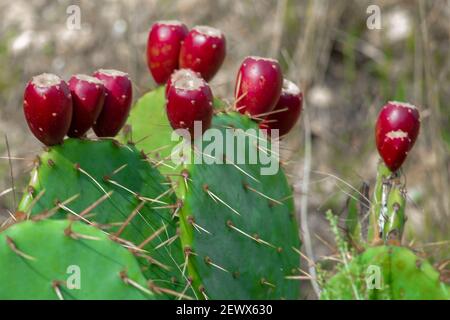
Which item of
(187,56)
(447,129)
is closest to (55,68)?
(447,129)

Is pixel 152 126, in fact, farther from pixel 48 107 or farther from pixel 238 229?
pixel 48 107

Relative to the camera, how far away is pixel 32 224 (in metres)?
1.47

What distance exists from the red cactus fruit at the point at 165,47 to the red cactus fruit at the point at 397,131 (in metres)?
0.49

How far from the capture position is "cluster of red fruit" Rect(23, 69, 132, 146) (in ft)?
5.56

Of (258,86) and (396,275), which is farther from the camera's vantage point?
(258,86)

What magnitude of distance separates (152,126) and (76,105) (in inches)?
17.1

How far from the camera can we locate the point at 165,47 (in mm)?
2285

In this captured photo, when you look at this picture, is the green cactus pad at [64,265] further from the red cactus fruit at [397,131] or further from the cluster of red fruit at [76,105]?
the red cactus fruit at [397,131]

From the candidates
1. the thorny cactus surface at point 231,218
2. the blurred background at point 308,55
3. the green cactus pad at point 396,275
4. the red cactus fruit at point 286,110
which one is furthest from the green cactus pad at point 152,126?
the blurred background at point 308,55

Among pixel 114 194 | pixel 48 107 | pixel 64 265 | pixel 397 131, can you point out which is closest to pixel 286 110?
pixel 397 131

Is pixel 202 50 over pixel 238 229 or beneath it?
over

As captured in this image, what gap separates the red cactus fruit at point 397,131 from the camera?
6.78ft

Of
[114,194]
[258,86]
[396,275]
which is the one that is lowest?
[396,275]
